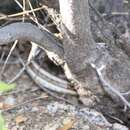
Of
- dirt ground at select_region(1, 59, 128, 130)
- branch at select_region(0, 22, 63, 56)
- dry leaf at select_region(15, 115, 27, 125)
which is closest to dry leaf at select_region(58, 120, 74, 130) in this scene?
dirt ground at select_region(1, 59, 128, 130)

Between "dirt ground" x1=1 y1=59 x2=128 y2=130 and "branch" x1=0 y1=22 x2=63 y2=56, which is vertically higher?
"branch" x1=0 y1=22 x2=63 y2=56

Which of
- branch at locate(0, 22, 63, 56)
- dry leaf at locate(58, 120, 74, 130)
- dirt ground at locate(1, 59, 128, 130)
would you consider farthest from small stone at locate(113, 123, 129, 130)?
branch at locate(0, 22, 63, 56)

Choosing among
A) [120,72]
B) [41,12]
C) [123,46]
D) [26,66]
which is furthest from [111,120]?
[41,12]

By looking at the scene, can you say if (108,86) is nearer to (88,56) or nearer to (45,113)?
(88,56)

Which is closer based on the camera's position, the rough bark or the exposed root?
the rough bark

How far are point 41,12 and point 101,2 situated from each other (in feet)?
1.31

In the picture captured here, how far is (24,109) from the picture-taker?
1601 millimetres

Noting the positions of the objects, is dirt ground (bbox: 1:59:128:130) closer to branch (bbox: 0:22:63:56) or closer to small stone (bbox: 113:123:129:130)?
small stone (bbox: 113:123:129:130)

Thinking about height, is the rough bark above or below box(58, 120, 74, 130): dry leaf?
above

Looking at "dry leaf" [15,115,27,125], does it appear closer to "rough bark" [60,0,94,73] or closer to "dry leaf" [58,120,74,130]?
"dry leaf" [58,120,74,130]

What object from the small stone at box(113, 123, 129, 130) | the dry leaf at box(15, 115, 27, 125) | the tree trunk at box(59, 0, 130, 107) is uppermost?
the tree trunk at box(59, 0, 130, 107)

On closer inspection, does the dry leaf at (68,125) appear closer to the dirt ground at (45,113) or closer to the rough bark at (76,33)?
the dirt ground at (45,113)

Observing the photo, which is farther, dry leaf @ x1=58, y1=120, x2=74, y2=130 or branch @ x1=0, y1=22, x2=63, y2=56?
dry leaf @ x1=58, y1=120, x2=74, y2=130

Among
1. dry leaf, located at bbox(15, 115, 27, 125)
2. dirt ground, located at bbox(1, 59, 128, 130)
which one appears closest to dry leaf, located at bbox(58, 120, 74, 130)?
dirt ground, located at bbox(1, 59, 128, 130)
